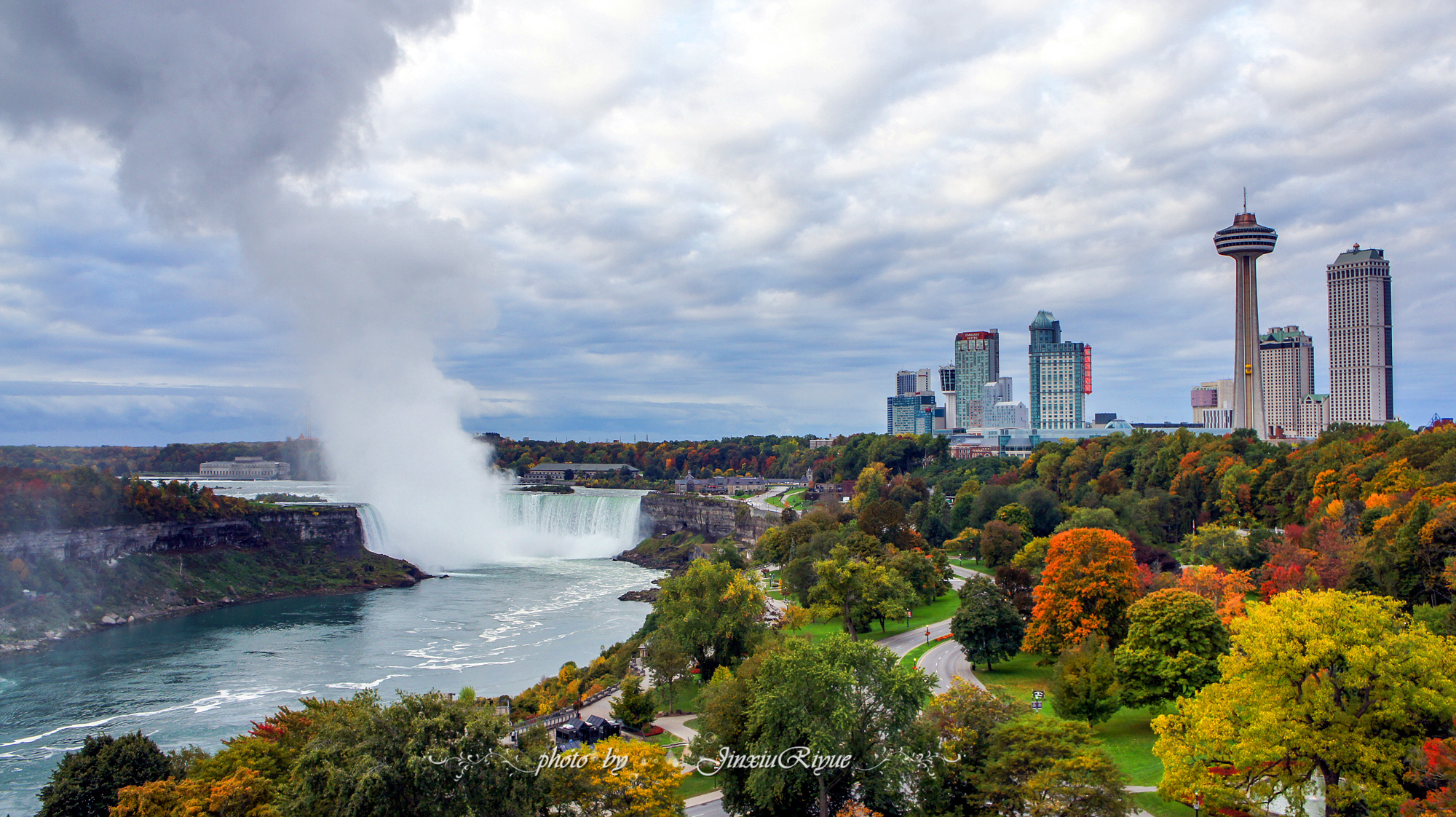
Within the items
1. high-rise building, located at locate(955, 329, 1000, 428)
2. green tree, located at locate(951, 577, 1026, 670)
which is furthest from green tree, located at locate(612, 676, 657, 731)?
high-rise building, located at locate(955, 329, 1000, 428)

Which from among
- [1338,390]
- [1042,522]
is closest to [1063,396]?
[1338,390]

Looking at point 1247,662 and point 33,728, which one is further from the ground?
point 1247,662

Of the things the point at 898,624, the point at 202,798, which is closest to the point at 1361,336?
the point at 898,624

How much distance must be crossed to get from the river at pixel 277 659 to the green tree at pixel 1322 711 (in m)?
23.3

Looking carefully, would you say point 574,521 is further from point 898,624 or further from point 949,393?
point 949,393

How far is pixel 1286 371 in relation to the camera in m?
145

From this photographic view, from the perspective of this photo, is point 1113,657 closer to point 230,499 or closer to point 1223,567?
point 1223,567

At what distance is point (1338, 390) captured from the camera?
5512 inches

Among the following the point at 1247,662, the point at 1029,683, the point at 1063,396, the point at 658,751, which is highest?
the point at 1063,396

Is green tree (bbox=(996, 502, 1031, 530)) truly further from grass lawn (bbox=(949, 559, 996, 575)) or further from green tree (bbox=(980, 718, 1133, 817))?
green tree (bbox=(980, 718, 1133, 817))

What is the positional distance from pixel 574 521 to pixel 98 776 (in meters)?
61.2

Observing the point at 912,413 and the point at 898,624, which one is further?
the point at 912,413

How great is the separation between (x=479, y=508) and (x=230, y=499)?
827 inches

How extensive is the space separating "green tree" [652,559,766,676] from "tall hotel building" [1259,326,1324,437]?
483ft
